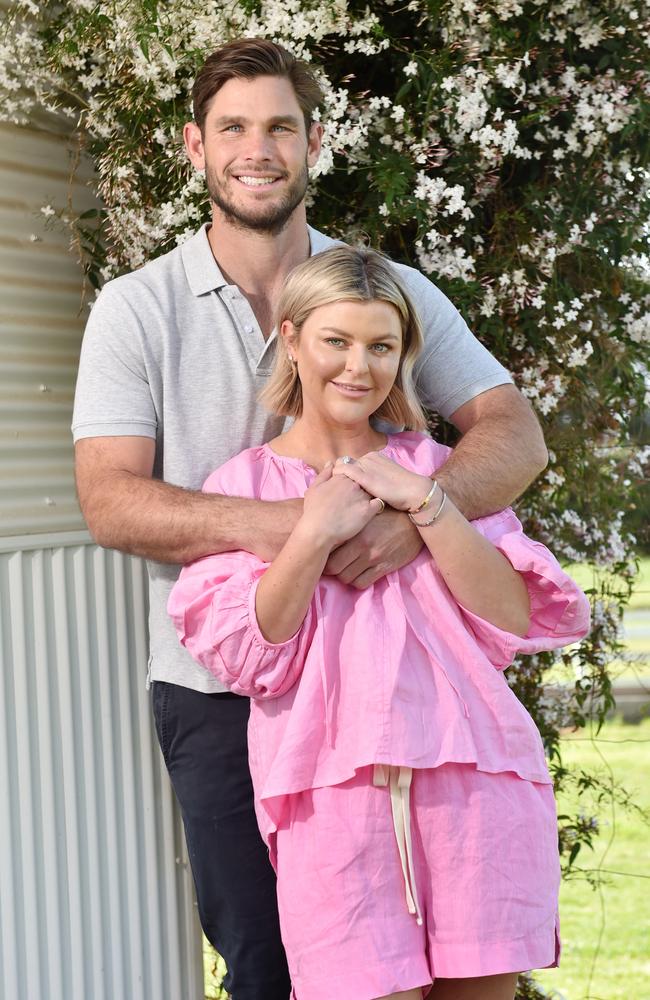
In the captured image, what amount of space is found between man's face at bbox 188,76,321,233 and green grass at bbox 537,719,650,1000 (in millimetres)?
1812

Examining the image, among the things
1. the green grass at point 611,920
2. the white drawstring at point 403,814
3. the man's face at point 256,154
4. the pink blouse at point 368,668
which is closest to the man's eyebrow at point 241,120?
the man's face at point 256,154

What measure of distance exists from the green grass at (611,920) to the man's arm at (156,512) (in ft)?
5.69

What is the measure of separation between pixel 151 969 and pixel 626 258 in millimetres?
2089

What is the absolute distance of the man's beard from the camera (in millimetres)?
2109

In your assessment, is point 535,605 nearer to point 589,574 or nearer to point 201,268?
point 201,268

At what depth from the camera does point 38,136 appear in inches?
100

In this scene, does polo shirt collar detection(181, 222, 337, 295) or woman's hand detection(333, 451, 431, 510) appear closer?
woman's hand detection(333, 451, 431, 510)

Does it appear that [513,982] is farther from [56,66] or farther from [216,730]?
[56,66]

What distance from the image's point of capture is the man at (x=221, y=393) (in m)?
2.03

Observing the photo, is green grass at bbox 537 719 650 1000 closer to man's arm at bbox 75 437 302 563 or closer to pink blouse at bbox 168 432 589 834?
pink blouse at bbox 168 432 589 834

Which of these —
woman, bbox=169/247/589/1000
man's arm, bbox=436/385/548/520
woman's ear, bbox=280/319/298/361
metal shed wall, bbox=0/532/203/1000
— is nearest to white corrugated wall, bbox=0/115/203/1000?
metal shed wall, bbox=0/532/203/1000

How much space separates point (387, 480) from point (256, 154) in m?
0.71

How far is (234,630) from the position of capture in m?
1.69

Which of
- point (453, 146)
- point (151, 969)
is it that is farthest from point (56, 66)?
point (151, 969)
